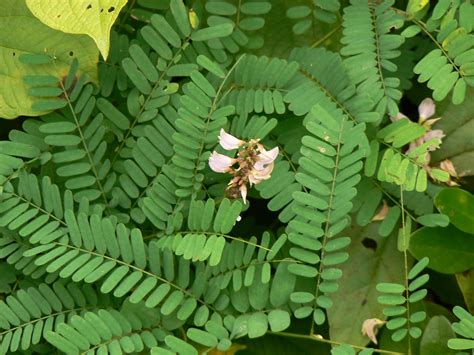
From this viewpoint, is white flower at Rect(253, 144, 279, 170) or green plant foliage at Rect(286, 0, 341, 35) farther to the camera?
green plant foliage at Rect(286, 0, 341, 35)

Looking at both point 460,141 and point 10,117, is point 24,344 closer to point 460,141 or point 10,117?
point 10,117

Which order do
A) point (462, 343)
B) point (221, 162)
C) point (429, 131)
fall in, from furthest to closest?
point (429, 131)
point (221, 162)
point (462, 343)

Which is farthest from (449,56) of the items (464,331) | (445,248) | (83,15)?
(83,15)

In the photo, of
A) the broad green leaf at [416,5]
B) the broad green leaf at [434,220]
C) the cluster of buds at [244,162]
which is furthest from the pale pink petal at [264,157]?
the broad green leaf at [416,5]

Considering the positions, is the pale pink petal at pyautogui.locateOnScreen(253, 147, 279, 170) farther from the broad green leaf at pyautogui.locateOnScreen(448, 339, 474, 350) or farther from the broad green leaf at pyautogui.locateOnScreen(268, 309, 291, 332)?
the broad green leaf at pyautogui.locateOnScreen(448, 339, 474, 350)

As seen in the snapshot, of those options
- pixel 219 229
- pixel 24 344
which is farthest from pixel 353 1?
pixel 24 344

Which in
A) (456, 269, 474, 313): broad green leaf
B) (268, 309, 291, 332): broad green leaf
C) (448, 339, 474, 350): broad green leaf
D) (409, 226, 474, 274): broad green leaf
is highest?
(268, 309, 291, 332): broad green leaf

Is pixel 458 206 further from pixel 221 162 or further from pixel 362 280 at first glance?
pixel 221 162

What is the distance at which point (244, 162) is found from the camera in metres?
1.25

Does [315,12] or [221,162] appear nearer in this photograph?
[221,162]

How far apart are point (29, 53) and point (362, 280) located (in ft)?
2.37

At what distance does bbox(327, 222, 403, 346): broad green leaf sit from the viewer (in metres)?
1.37

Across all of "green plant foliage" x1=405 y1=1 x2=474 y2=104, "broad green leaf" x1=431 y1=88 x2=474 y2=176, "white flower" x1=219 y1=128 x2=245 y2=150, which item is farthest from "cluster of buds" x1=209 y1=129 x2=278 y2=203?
"broad green leaf" x1=431 y1=88 x2=474 y2=176

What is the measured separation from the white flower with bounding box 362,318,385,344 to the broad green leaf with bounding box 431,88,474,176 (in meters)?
0.33
